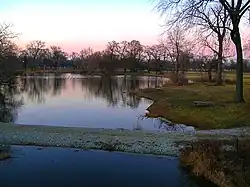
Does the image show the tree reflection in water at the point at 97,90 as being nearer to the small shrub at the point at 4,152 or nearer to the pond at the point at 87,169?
the small shrub at the point at 4,152

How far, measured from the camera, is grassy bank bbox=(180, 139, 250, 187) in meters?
10.7

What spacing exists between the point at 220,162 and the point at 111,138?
6204 mm

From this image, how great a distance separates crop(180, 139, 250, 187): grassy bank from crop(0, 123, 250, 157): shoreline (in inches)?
55.8

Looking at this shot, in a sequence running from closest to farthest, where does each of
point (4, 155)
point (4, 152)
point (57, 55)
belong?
1. point (4, 155)
2. point (4, 152)
3. point (57, 55)

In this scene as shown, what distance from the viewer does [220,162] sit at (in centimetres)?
1192

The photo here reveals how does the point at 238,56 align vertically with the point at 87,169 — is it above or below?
above

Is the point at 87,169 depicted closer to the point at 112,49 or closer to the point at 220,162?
the point at 220,162

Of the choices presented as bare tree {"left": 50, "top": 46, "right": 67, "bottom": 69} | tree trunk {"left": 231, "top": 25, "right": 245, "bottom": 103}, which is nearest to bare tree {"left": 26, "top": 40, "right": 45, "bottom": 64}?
bare tree {"left": 50, "top": 46, "right": 67, "bottom": 69}

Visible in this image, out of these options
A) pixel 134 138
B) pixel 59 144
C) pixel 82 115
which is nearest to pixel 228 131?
pixel 134 138

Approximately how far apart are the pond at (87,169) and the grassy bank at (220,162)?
0.38 meters

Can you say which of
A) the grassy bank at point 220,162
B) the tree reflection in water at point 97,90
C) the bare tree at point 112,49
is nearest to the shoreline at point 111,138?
the grassy bank at point 220,162

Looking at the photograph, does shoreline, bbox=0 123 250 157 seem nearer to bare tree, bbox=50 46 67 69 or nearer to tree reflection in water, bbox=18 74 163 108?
tree reflection in water, bbox=18 74 163 108

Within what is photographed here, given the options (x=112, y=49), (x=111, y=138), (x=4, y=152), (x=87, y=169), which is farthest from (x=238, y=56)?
(x=112, y=49)

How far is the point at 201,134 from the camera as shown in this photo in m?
17.7
